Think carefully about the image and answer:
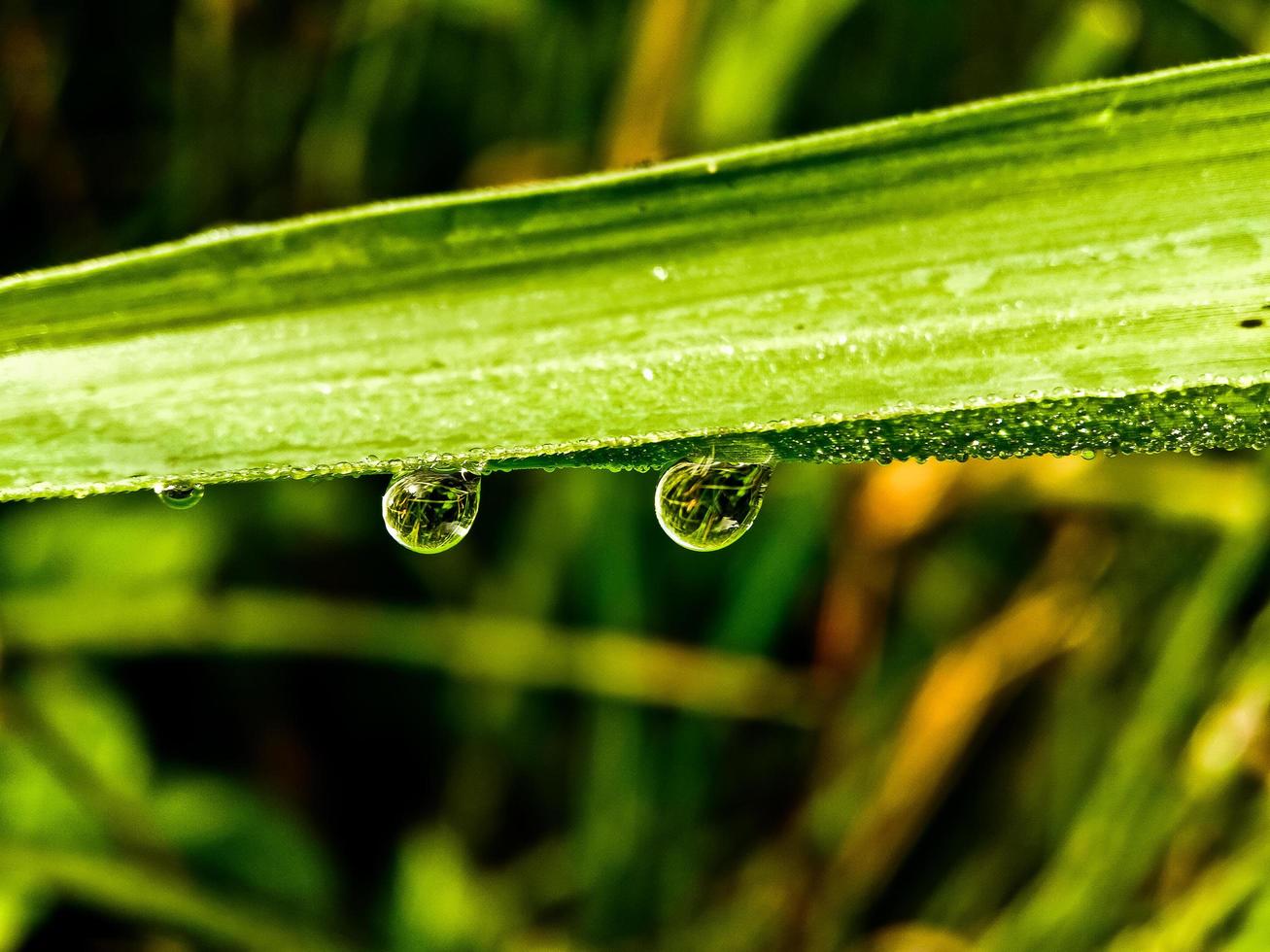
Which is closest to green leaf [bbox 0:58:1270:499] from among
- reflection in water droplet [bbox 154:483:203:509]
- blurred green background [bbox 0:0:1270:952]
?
reflection in water droplet [bbox 154:483:203:509]

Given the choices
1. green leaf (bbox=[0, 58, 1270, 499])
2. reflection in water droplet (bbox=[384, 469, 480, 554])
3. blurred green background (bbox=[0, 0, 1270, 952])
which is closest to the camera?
green leaf (bbox=[0, 58, 1270, 499])

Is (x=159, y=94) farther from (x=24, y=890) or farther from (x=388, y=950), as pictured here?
(x=388, y=950)

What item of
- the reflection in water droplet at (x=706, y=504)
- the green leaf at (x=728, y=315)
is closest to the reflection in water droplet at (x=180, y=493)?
the green leaf at (x=728, y=315)

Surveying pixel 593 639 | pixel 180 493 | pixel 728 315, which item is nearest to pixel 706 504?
pixel 728 315

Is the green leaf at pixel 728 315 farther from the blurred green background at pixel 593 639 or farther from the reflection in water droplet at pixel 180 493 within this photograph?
the blurred green background at pixel 593 639

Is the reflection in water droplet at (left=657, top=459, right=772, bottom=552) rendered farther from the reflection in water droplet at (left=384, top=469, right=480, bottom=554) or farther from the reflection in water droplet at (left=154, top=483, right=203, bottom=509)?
the reflection in water droplet at (left=154, top=483, right=203, bottom=509)

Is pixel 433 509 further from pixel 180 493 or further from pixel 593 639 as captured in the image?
pixel 593 639
